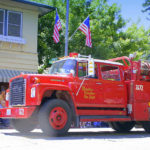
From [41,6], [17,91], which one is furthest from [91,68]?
[41,6]

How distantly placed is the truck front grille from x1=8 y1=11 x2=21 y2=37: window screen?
8173 millimetres

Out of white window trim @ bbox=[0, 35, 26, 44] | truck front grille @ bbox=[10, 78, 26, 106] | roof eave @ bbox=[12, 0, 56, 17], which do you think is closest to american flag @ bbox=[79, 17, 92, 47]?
roof eave @ bbox=[12, 0, 56, 17]

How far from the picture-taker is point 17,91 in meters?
10.1

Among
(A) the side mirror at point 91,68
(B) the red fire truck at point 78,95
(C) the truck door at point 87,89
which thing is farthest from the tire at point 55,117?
(A) the side mirror at point 91,68

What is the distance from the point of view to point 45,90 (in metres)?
9.28

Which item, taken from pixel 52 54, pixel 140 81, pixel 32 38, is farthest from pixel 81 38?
pixel 140 81

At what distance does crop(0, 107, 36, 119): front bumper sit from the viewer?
9156 millimetres

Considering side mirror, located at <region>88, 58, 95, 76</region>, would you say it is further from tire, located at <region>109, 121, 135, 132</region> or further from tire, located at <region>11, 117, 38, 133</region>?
tire, located at <region>109, 121, 135, 132</region>

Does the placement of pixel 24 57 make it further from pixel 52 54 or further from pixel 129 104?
pixel 129 104

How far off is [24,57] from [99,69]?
8.43 m

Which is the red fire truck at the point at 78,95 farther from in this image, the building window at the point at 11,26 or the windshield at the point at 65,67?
the building window at the point at 11,26

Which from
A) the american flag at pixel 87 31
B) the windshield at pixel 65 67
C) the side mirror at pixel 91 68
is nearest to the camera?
the side mirror at pixel 91 68

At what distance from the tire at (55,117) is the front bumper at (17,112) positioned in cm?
33

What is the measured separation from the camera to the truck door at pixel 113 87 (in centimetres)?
1071
